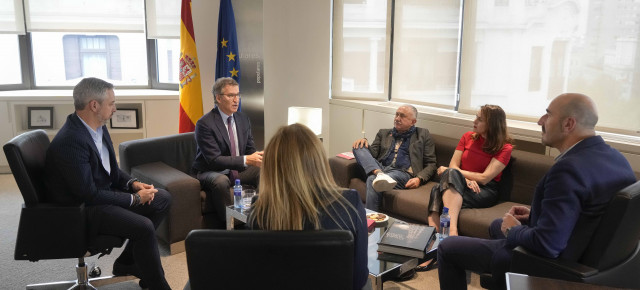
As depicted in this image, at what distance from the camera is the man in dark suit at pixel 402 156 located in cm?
409

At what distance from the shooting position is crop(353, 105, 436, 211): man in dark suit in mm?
4090

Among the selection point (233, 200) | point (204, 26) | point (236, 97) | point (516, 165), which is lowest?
point (233, 200)

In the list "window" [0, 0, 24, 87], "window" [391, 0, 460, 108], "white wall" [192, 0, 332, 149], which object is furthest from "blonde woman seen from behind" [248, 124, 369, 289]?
"window" [0, 0, 24, 87]

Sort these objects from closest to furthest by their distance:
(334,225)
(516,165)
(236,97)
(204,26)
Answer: (334,225) → (516,165) → (236,97) → (204,26)

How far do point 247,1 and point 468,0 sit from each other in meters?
2.22

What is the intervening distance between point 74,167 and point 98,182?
0.26m

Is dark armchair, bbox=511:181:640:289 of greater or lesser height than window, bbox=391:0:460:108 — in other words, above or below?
below

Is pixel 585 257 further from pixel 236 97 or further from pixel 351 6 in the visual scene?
pixel 351 6

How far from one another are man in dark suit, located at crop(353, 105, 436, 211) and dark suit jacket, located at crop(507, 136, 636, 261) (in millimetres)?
1912

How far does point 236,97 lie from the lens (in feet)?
13.2

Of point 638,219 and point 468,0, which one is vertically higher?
point 468,0

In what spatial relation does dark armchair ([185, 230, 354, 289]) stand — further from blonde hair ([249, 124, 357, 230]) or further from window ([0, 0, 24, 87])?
window ([0, 0, 24, 87])

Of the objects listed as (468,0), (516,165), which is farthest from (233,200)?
(468,0)

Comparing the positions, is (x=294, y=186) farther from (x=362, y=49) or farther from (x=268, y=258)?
(x=362, y=49)
